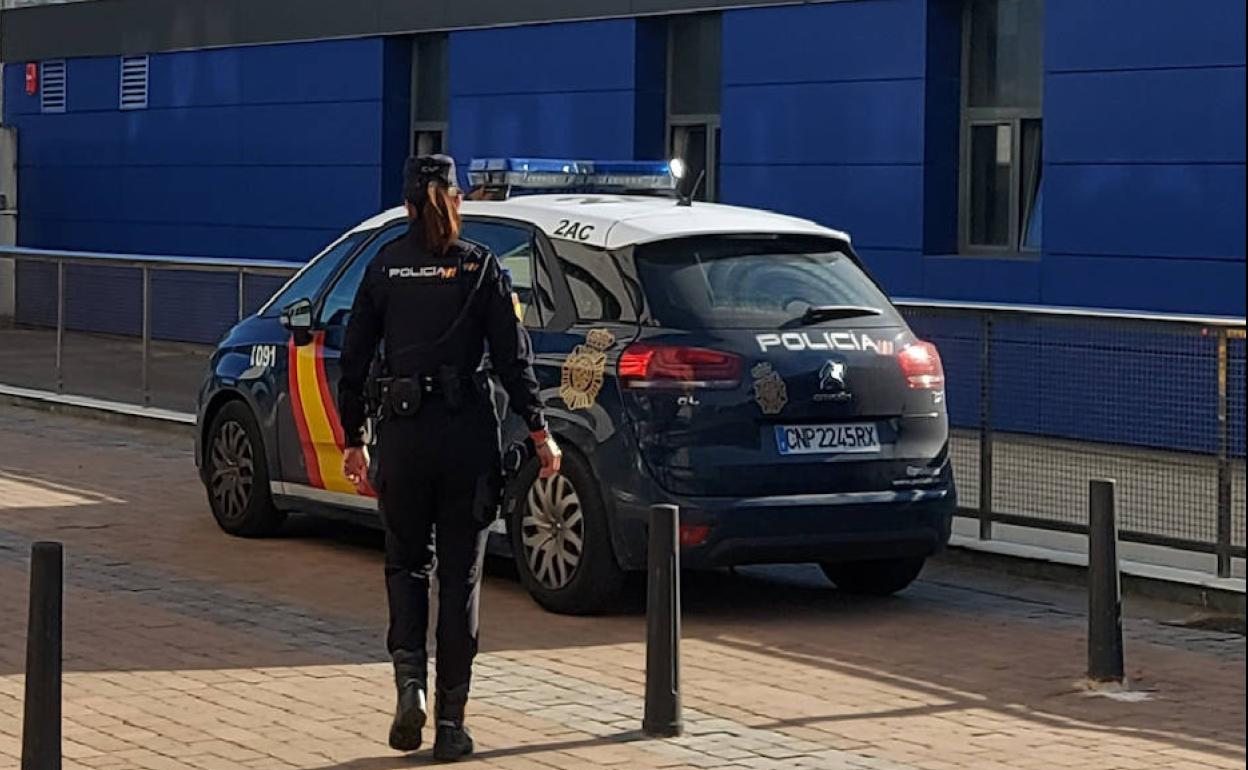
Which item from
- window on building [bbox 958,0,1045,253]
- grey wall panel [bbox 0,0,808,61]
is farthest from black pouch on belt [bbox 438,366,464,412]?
grey wall panel [bbox 0,0,808,61]

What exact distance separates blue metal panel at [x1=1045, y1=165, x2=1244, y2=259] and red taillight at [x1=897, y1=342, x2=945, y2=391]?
258 inches

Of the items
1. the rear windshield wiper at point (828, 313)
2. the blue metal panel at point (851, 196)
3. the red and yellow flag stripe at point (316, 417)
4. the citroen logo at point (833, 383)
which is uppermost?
the blue metal panel at point (851, 196)

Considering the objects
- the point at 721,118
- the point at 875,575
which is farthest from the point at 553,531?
the point at 721,118

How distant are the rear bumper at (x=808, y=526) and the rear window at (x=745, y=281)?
0.77 metres

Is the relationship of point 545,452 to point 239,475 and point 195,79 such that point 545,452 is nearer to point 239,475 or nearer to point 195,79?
point 239,475

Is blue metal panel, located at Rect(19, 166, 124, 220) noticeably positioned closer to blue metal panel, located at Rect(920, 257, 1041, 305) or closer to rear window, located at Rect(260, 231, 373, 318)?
blue metal panel, located at Rect(920, 257, 1041, 305)

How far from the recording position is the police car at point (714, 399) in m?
9.88

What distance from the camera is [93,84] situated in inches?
1209

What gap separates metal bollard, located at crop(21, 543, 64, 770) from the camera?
21.4 feet

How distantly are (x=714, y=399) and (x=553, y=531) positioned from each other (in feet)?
3.08

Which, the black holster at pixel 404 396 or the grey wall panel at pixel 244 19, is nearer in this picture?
the black holster at pixel 404 396

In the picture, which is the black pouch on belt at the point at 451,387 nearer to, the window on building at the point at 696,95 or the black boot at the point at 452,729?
the black boot at the point at 452,729

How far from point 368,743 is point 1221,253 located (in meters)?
10.7

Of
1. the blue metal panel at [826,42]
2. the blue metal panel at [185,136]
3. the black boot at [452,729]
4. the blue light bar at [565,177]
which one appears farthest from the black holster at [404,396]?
the blue metal panel at [185,136]
